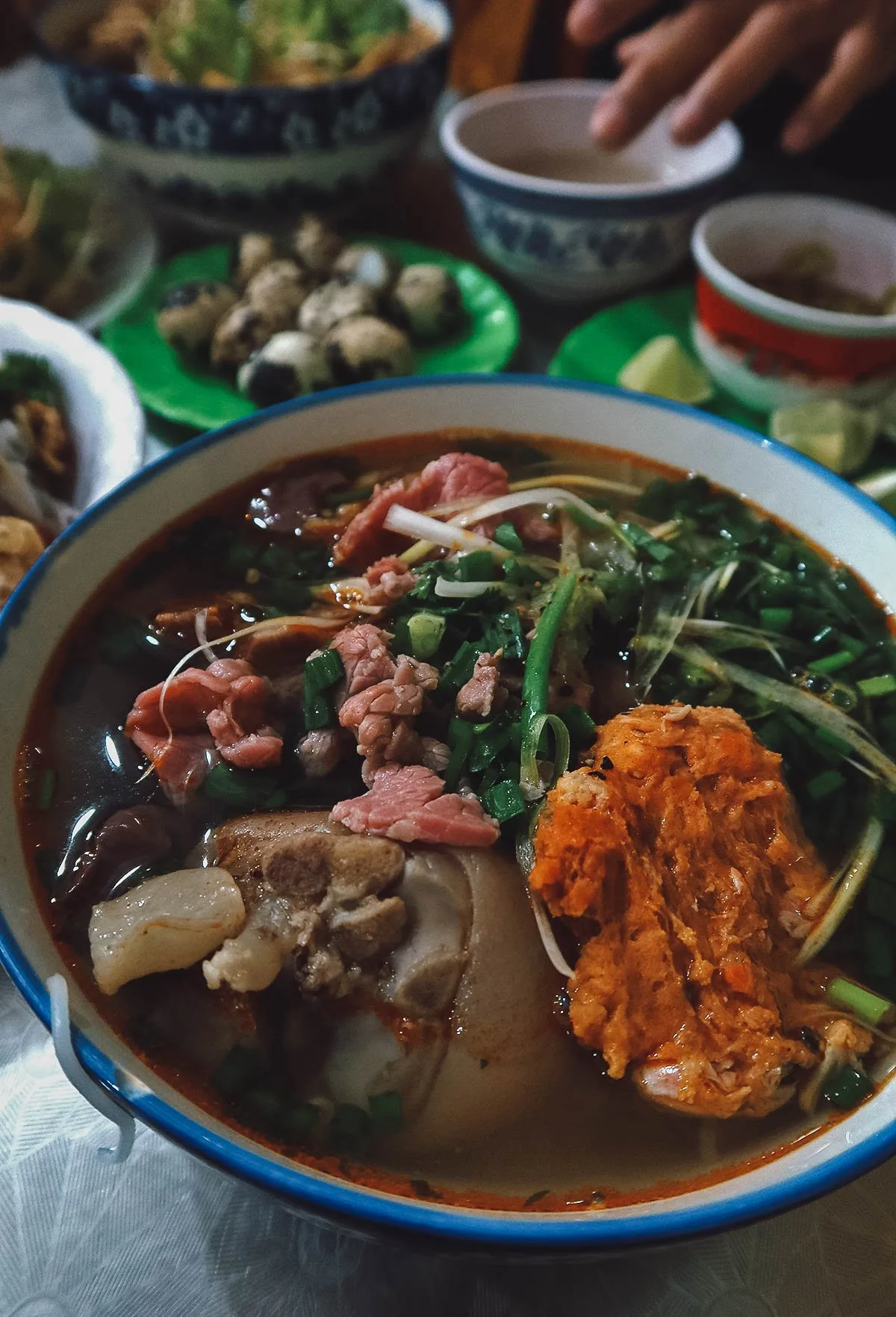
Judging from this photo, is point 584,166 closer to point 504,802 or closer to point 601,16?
point 601,16

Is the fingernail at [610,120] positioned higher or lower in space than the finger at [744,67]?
lower

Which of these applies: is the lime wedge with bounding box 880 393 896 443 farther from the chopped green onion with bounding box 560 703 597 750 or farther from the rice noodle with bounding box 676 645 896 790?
the chopped green onion with bounding box 560 703 597 750

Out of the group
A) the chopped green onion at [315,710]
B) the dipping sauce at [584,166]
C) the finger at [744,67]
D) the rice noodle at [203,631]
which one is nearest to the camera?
the chopped green onion at [315,710]

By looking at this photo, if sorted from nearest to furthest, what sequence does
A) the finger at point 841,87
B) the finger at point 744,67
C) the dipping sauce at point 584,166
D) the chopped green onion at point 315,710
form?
the chopped green onion at point 315,710, the finger at point 744,67, the finger at point 841,87, the dipping sauce at point 584,166

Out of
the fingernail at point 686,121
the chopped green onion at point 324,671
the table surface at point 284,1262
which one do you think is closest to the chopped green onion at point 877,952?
the table surface at point 284,1262

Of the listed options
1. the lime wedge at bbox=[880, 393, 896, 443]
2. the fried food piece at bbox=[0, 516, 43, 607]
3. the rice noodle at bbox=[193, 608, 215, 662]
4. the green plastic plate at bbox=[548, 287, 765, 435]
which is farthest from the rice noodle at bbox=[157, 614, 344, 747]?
the lime wedge at bbox=[880, 393, 896, 443]

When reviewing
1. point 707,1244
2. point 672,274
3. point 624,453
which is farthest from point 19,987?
point 672,274

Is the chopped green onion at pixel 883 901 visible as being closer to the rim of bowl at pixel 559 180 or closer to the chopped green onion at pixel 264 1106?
the chopped green onion at pixel 264 1106
